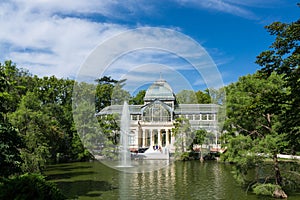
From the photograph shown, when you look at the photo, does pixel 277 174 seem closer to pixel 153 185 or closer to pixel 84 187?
pixel 153 185

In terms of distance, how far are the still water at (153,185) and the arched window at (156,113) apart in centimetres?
1373

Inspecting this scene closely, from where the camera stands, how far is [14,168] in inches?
305

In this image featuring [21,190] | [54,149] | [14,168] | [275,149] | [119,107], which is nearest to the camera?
[21,190]

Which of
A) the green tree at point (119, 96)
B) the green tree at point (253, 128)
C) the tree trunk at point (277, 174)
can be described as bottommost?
the tree trunk at point (277, 174)

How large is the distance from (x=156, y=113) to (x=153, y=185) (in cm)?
1828

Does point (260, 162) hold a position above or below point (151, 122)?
below

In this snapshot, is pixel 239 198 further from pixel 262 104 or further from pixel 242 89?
pixel 262 104

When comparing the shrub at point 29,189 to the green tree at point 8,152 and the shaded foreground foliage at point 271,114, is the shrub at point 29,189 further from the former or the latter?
the shaded foreground foliage at point 271,114

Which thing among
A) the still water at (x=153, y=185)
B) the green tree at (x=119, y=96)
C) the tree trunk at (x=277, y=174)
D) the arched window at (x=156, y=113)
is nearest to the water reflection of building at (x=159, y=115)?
the arched window at (x=156, y=113)

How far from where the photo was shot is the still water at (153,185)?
37.6 ft

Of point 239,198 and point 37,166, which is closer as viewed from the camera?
point 239,198

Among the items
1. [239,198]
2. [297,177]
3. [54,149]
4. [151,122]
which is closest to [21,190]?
[239,198]

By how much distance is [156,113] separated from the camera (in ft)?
104

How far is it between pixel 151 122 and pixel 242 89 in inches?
726
